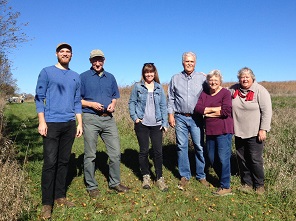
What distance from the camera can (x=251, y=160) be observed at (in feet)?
15.8

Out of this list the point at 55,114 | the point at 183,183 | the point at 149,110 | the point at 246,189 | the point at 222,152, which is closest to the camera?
the point at 55,114

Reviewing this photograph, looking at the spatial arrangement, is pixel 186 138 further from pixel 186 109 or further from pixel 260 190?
pixel 260 190

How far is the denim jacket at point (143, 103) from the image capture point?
5008 millimetres

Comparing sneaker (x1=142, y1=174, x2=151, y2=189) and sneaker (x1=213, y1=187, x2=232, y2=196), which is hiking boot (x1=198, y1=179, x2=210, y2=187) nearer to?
sneaker (x1=213, y1=187, x2=232, y2=196)

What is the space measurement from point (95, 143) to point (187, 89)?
2087mm

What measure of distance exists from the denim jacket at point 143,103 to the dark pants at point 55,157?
134 cm

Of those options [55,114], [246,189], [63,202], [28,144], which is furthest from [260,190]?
[28,144]

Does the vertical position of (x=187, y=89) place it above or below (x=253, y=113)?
above

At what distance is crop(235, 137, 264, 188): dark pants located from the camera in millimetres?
4754

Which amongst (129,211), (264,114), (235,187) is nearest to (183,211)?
(129,211)

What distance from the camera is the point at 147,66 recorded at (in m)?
4.99

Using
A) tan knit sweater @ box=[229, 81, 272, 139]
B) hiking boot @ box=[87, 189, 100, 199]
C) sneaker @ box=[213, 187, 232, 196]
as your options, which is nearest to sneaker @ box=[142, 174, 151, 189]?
hiking boot @ box=[87, 189, 100, 199]

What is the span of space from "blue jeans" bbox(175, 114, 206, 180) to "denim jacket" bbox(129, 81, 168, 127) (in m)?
0.35

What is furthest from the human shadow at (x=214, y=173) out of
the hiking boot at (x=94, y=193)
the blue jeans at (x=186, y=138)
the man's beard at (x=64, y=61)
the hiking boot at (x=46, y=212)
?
the man's beard at (x=64, y=61)
